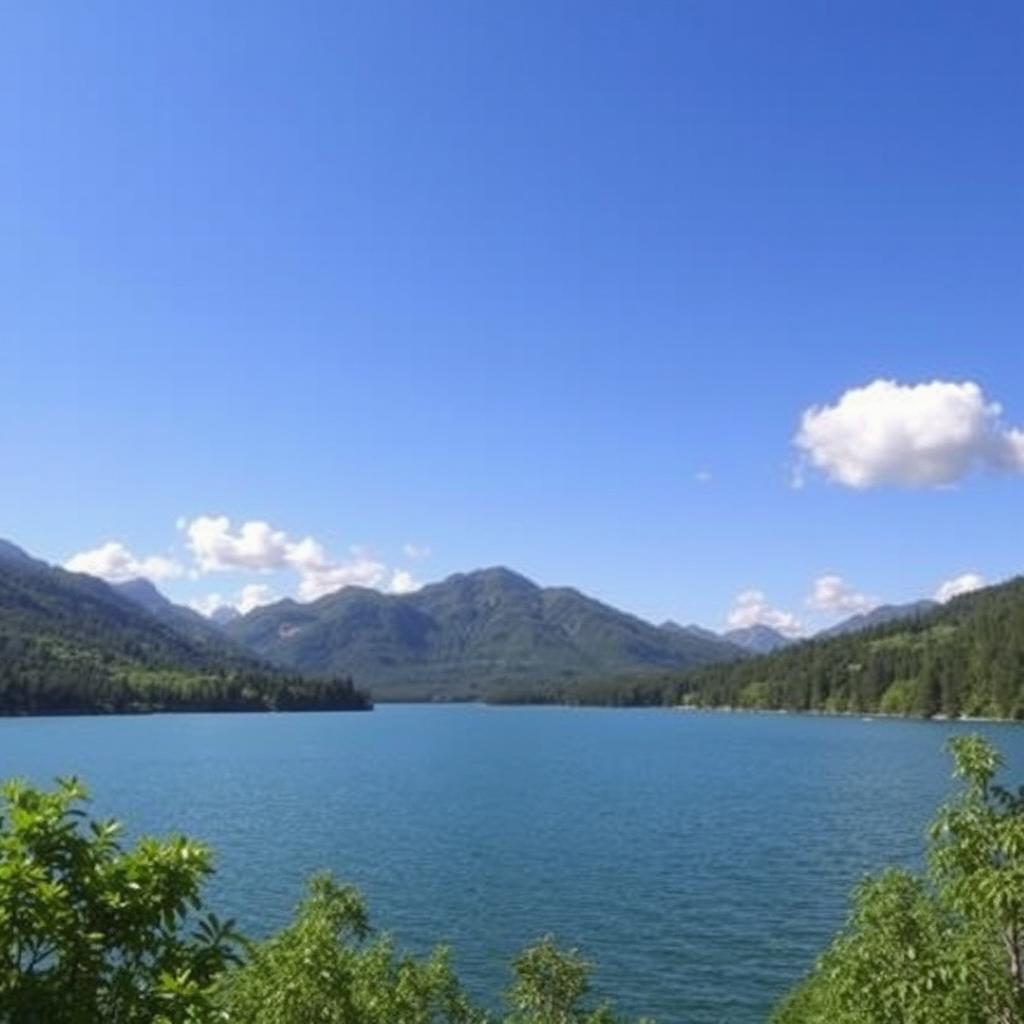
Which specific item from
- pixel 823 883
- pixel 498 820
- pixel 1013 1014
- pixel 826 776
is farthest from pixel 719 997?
pixel 826 776

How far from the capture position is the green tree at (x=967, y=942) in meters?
20.4

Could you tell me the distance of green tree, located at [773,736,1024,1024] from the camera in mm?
20359

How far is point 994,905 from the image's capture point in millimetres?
20016

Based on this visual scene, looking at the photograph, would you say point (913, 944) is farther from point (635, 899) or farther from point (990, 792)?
point (635, 899)

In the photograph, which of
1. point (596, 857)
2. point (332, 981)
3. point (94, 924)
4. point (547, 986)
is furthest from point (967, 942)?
point (596, 857)

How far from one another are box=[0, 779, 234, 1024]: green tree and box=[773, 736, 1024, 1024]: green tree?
13473 millimetres

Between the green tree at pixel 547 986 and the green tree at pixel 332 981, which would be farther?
the green tree at pixel 547 986

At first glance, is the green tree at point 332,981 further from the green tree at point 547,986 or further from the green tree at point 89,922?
the green tree at point 89,922

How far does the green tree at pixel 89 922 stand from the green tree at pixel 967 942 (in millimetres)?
13473

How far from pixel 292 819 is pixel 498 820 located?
25.5 metres

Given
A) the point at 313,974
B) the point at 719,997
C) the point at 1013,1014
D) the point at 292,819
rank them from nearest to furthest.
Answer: the point at 1013,1014
the point at 313,974
the point at 719,997
the point at 292,819

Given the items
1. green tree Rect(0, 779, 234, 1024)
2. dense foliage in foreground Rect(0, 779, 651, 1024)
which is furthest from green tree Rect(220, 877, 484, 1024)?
green tree Rect(0, 779, 234, 1024)

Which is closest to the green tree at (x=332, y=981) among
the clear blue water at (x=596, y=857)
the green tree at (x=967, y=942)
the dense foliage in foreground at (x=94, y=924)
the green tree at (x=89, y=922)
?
the dense foliage in foreground at (x=94, y=924)

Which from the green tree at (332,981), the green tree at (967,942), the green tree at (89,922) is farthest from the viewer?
the green tree at (332,981)
